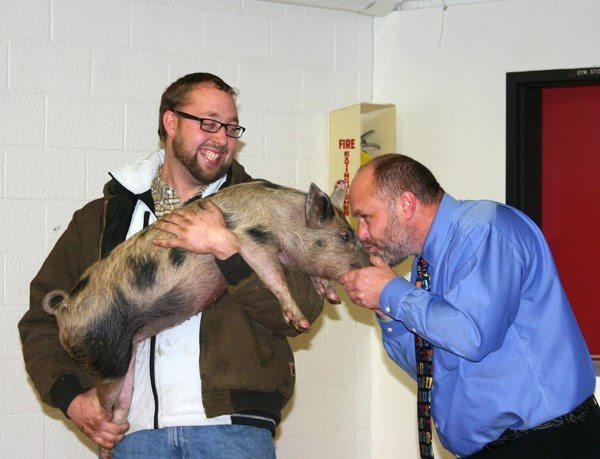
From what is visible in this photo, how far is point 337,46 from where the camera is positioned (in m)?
5.29

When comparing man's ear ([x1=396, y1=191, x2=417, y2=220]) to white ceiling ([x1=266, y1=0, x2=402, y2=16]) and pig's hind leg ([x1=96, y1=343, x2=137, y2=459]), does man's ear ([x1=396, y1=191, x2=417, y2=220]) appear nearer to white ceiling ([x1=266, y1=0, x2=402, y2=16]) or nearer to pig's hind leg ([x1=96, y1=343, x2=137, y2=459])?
pig's hind leg ([x1=96, y1=343, x2=137, y2=459])

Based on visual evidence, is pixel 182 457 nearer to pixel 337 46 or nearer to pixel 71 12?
pixel 71 12

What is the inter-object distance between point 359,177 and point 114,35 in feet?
7.24

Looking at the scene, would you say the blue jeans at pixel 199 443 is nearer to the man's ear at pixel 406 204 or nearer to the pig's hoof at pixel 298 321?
the pig's hoof at pixel 298 321

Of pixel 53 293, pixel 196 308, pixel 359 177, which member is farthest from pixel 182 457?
pixel 359 177

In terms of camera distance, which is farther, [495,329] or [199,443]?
[199,443]

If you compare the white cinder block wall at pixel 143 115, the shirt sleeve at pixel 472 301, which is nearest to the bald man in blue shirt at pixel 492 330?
the shirt sleeve at pixel 472 301

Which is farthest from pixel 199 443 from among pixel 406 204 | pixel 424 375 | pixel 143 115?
pixel 143 115

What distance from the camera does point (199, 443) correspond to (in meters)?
2.70

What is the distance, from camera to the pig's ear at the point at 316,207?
2.88 meters

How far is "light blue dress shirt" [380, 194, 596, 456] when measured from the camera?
247cm

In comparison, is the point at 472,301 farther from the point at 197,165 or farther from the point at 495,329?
the point at 197,165

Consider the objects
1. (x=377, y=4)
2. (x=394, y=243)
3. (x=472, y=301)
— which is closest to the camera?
(x=472, y=301)

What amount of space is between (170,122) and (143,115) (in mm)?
1617
